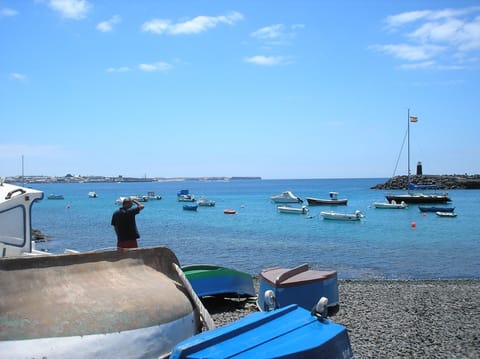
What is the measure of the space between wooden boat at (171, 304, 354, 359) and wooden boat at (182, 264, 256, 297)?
677 centimetres

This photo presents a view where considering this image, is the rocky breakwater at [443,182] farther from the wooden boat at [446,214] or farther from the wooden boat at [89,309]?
the wooden boat at [89,309]

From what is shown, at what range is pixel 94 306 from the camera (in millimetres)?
5352

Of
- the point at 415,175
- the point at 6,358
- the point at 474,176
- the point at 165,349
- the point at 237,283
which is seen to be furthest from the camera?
the point at 474,176

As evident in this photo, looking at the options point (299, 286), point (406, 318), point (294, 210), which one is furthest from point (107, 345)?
point (294, 210)

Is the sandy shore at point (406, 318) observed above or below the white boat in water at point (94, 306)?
below

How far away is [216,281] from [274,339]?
783 cm

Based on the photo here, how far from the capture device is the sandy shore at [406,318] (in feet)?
32.3

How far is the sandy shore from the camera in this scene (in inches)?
388

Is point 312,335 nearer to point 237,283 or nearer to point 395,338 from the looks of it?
point 395,338

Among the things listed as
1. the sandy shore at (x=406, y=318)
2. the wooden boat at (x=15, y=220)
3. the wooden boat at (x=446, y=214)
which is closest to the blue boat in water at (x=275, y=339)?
the sandy shore at (x=406, y=318)

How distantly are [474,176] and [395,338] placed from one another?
16618 cm

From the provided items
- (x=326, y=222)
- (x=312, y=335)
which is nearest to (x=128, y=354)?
(x=312, y=335)

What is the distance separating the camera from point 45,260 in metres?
5.57

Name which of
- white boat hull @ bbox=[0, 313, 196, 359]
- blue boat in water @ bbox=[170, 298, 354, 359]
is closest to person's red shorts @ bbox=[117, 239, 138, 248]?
white boat hull @ bbox=[0, 313, 196, 359]
